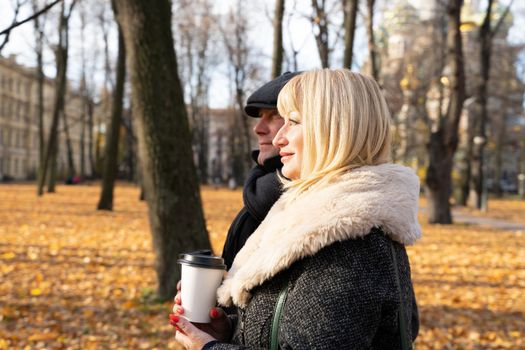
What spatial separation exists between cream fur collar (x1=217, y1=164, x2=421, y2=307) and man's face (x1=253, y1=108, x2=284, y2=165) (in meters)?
0.72

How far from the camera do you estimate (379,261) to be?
151cm

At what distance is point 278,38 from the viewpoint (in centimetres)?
1177

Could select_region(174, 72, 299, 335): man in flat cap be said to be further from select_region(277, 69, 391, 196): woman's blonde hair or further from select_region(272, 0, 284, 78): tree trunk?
select_region(272, 0, 284, 78): tree trunk

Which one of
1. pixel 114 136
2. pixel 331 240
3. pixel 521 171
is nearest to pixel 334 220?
pixel 331 240

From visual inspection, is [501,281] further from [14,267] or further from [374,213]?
[374,213]

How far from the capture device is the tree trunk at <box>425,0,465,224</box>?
14.9 m

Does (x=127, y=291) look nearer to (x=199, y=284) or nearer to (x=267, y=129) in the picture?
(x=267, y=129)

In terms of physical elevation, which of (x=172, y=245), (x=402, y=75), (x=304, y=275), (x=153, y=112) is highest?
(x=402, y=75)

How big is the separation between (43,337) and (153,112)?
92.8 inches

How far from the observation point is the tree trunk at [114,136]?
1734 cm

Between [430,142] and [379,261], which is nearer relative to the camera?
[379,261]

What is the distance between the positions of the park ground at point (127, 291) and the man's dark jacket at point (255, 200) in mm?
2965

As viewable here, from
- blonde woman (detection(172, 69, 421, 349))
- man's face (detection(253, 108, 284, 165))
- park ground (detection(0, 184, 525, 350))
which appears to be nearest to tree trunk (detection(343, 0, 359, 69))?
park ground (detection(0, 184, 525, 350))

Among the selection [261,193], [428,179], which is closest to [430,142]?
[428,179]
